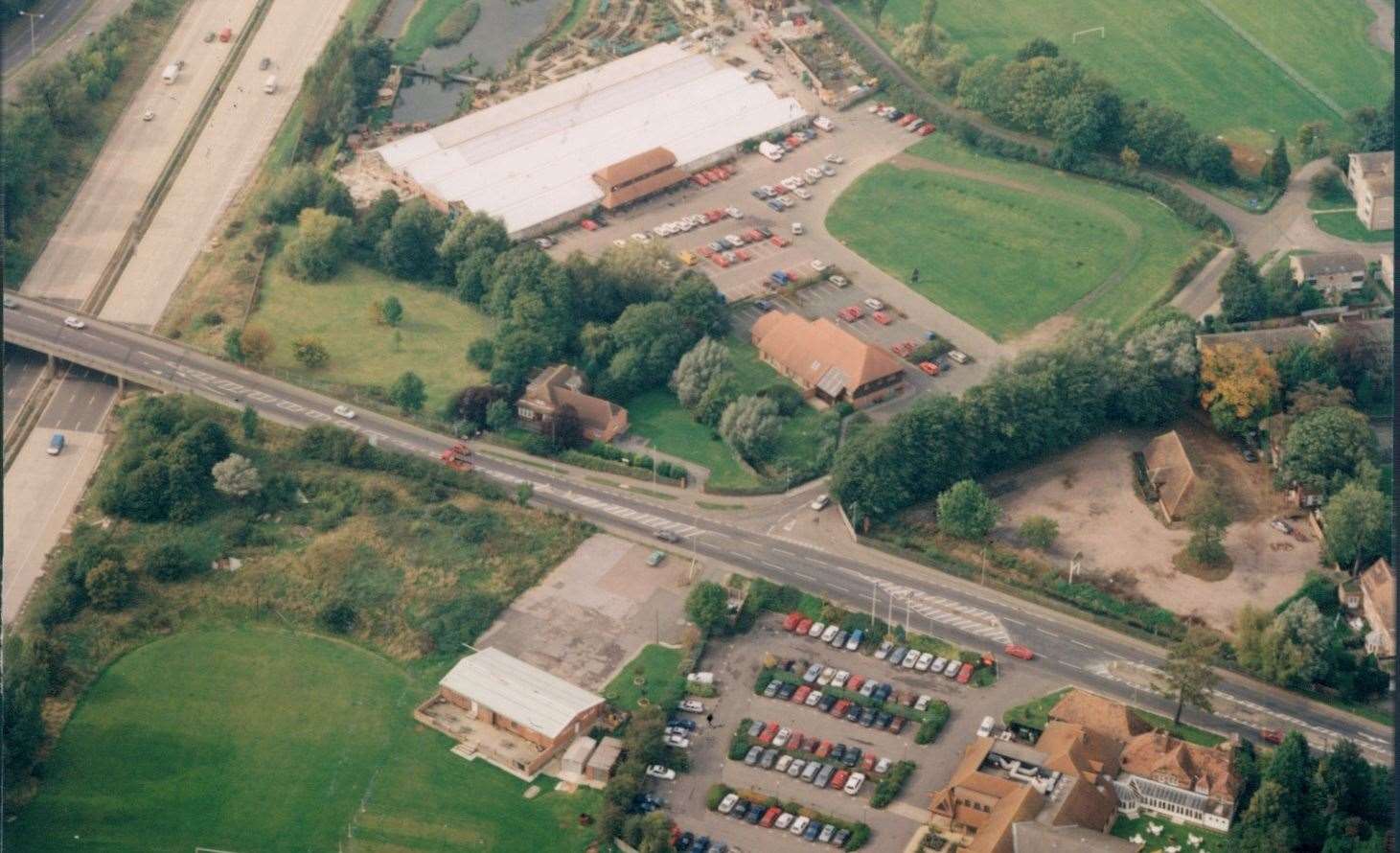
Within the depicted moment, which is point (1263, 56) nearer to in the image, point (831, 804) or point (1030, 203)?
point (1030, 203)

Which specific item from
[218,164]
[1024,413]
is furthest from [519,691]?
[218,164]

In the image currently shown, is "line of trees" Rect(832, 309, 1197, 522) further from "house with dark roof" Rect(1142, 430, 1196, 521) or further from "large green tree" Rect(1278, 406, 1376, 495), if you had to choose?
"large green tree" Rect(1278, 406, 1376, 495)

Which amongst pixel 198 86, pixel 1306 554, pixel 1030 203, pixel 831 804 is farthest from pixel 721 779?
pixel 198 86

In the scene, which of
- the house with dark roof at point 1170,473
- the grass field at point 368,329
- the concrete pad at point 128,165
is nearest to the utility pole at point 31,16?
the concrete pad at point 128,165

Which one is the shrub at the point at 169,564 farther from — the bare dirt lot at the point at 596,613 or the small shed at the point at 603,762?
the small shed at the point at 603,762

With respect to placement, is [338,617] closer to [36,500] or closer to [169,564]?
[169,564]
